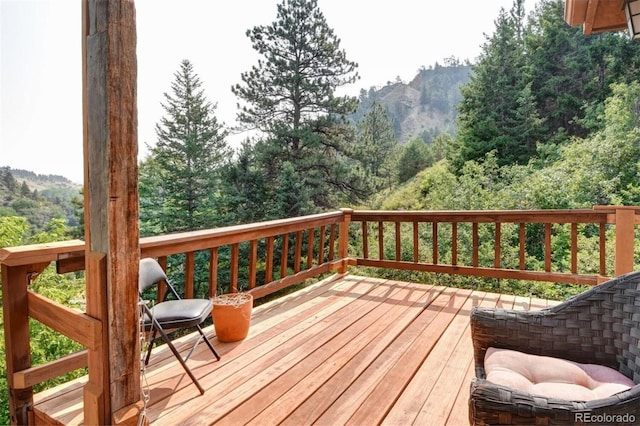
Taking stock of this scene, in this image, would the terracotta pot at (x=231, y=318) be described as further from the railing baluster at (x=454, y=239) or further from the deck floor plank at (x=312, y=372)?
the railing baluster at (x=454, y=239)

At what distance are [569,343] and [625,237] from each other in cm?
220

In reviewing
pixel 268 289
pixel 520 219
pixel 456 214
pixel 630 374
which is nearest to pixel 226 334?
pixel 268 289

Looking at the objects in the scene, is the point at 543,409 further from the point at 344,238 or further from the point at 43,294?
the point at 43,294

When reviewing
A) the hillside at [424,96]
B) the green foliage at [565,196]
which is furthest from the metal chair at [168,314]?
the hillside at [424,96]

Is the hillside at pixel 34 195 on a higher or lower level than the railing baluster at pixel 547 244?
higher

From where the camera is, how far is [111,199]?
4.31ft

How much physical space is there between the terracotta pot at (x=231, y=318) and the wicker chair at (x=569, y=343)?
153cm

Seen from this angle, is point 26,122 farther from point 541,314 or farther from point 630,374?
point 630,374

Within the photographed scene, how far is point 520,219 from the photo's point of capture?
351 centimetres

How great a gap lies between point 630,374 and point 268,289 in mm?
2555

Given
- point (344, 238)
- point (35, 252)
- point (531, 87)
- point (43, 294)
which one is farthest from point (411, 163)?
point (35, 252)

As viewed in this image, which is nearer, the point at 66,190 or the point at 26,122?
the point at 26,122

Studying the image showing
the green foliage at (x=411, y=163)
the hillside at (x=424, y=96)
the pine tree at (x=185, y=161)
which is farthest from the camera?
the hillside at (x=424, y=96)

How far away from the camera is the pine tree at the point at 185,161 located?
1388cm
